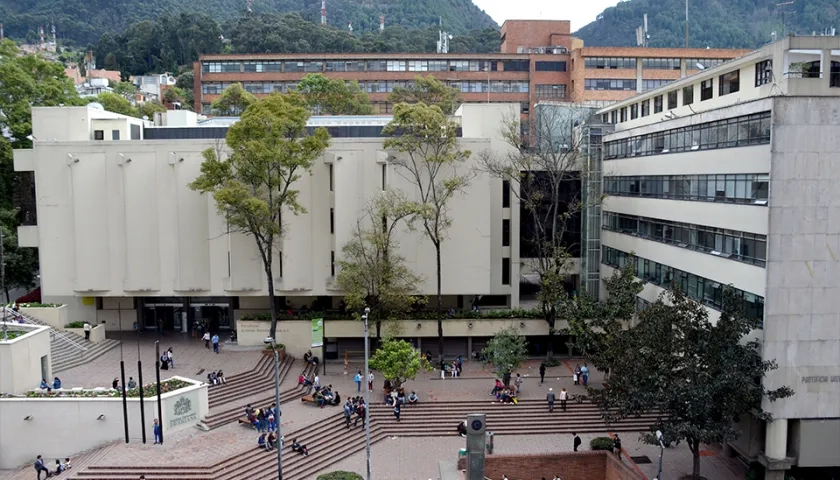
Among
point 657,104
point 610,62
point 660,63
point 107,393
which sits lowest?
point 107,393

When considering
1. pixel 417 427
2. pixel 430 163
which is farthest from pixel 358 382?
pixel 430 163

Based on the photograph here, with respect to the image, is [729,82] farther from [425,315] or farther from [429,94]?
[429,94]

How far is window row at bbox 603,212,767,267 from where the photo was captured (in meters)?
28.8

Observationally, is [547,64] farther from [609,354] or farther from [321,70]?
[609,354]

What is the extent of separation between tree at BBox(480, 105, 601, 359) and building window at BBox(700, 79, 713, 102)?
326 inches

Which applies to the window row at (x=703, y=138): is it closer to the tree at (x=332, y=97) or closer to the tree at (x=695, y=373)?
the tree at (x=695, y=373)

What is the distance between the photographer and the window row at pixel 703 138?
28.5m

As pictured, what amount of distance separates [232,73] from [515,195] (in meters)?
→ 57.1

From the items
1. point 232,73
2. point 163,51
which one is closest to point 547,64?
point 232,73

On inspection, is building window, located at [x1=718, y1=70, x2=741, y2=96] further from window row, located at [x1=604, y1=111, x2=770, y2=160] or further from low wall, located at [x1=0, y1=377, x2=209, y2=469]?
low wall, located at [x1=0, y1=377, x2=209, y2=469]

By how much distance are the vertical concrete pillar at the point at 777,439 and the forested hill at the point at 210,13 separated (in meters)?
151

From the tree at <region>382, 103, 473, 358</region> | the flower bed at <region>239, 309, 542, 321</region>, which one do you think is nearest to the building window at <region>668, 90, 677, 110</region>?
the tree at <region>382, 103, 473, 358</region>

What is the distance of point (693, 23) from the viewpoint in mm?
156125

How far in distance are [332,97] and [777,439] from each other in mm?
54159
